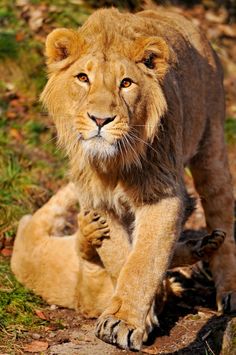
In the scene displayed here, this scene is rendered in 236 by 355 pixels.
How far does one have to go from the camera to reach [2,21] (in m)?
9.59

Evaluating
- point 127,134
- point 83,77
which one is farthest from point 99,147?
point 83,77

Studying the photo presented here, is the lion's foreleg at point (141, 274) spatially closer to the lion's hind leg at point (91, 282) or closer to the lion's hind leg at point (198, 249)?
the lion's hind leg at point (198, 249)

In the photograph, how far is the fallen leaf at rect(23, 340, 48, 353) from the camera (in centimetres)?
515

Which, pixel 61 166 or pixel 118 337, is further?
pixel 61 166

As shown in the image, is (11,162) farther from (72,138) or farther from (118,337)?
(118,337)

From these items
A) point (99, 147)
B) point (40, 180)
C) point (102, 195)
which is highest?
point (99, 147)

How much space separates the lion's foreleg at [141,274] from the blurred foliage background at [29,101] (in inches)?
90.1

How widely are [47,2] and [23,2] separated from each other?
295 millimetres

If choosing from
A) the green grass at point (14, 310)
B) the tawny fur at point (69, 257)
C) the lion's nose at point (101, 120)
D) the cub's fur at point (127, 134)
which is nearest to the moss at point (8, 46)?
the tawny fur at point (69, 257)

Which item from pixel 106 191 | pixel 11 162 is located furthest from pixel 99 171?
pixel 11 162

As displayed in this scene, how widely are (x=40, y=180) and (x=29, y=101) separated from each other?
1340mm

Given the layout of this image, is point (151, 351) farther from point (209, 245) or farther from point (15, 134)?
point (15, 134)

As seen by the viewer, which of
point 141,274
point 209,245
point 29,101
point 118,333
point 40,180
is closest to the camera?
point 118,333

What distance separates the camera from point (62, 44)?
15.7 feet
